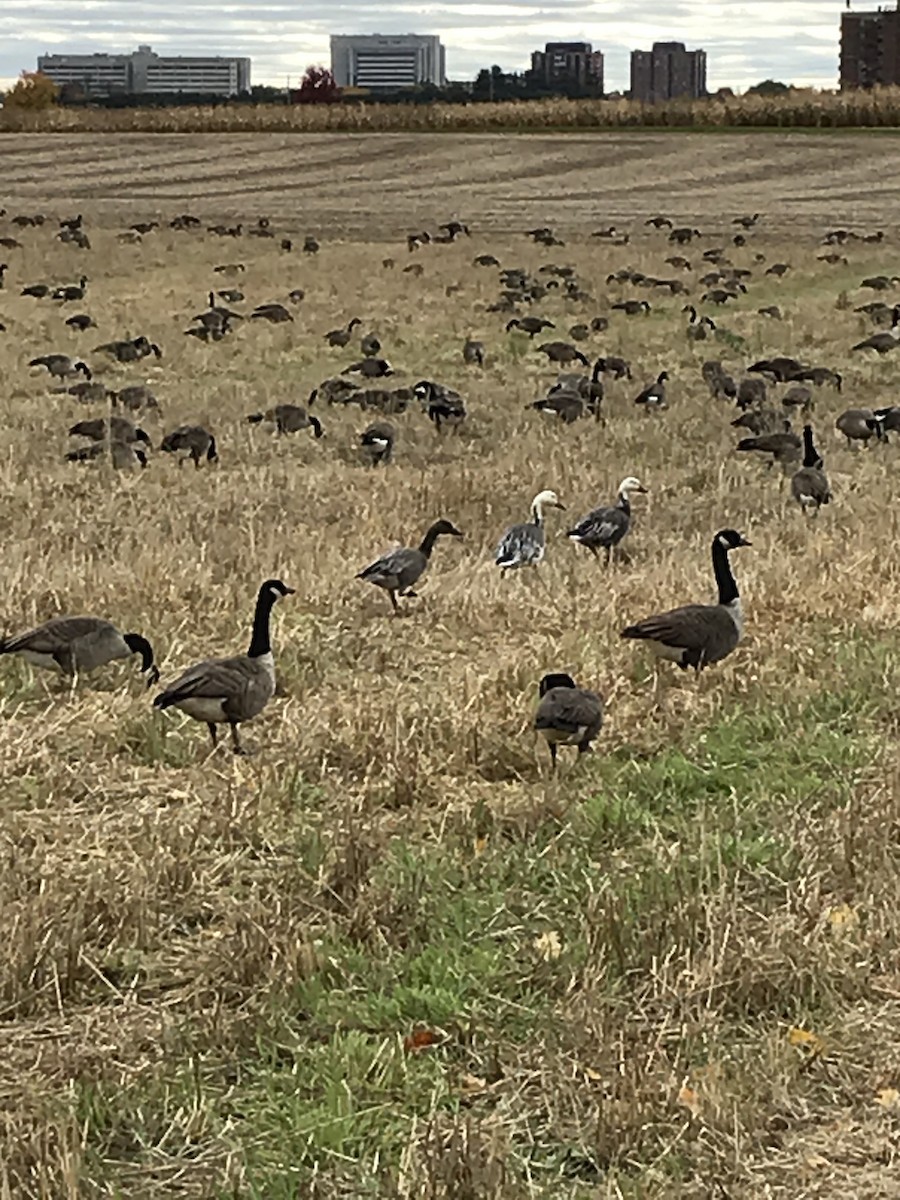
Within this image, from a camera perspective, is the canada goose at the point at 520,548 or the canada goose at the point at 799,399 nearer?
the canada goose at the point at 520,548

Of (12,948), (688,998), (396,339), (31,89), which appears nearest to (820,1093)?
(688,998)

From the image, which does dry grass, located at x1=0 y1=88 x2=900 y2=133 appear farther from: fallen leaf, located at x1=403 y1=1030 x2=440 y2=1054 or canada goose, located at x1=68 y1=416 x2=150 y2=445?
fallen leaf, located at x1=403 y1=1030 x2=440 y2=1054

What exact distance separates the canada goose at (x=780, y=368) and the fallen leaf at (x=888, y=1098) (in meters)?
16.2

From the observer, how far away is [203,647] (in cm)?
916

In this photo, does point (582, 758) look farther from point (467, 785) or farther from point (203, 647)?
point (203, 647)

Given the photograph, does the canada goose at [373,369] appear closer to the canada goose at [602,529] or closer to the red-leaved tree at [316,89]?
the canada goose at [602,529]

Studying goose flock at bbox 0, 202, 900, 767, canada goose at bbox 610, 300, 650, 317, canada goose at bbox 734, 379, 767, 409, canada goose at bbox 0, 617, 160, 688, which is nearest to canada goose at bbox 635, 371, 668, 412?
goose flock at bbox 0, 202, 900, 767

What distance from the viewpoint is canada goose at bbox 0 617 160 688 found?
8227 mm

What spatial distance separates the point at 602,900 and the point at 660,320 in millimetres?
20835

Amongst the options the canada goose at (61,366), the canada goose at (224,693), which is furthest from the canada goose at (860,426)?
the canada goose at (224,693)

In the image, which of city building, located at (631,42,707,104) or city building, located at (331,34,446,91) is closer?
city building, located at (631,42,707,104)

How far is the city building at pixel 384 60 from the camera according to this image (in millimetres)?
186625

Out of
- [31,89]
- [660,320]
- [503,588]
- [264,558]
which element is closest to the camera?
[503,588]

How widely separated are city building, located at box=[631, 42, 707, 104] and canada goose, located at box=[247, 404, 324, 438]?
134 m
